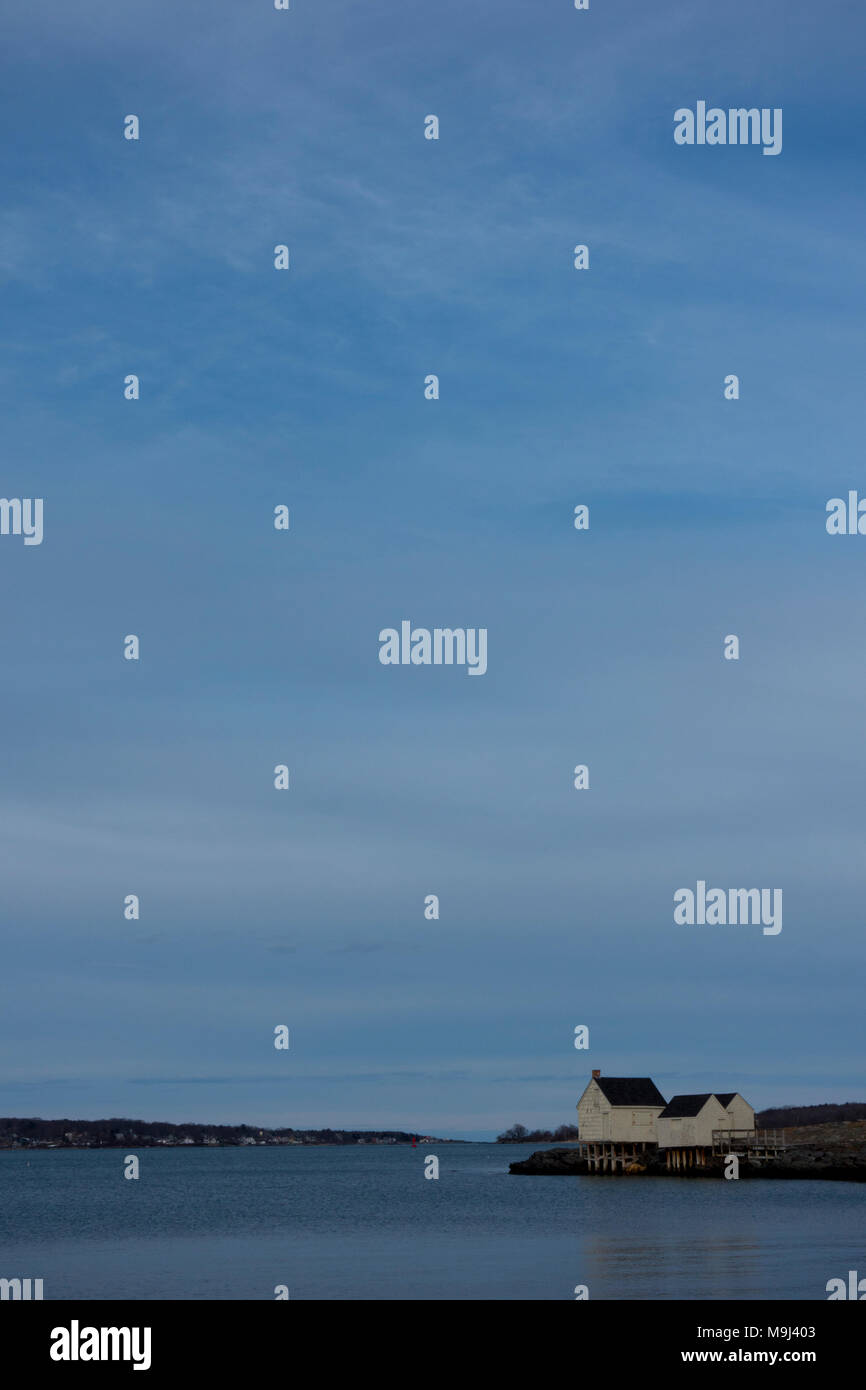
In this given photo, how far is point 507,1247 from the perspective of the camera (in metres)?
58.6

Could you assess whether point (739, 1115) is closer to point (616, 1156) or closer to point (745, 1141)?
point (745, 1141)

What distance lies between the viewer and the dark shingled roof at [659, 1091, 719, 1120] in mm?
117562

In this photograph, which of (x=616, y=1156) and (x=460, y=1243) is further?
(x=616, y=1156)

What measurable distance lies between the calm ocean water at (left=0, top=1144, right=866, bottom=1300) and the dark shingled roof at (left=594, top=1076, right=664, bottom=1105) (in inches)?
262

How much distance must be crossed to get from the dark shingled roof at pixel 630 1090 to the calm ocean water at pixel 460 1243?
6.66 meters

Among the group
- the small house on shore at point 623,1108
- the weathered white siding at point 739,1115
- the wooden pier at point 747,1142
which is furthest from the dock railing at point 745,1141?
the small house on shore at point 623,1108

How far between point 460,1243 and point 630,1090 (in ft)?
205

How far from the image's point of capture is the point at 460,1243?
61.3m

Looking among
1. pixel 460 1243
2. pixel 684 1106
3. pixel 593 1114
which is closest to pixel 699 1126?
pixel 684 1106

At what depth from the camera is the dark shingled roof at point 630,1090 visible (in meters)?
120

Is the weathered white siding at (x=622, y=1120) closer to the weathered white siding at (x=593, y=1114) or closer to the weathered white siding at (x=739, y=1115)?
the weathered white siding at (x=593, y=1114)

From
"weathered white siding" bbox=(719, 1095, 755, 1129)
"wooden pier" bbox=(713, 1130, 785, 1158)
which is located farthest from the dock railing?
"weathered white siding" bbox=(719, 1095, 755, 1129)
